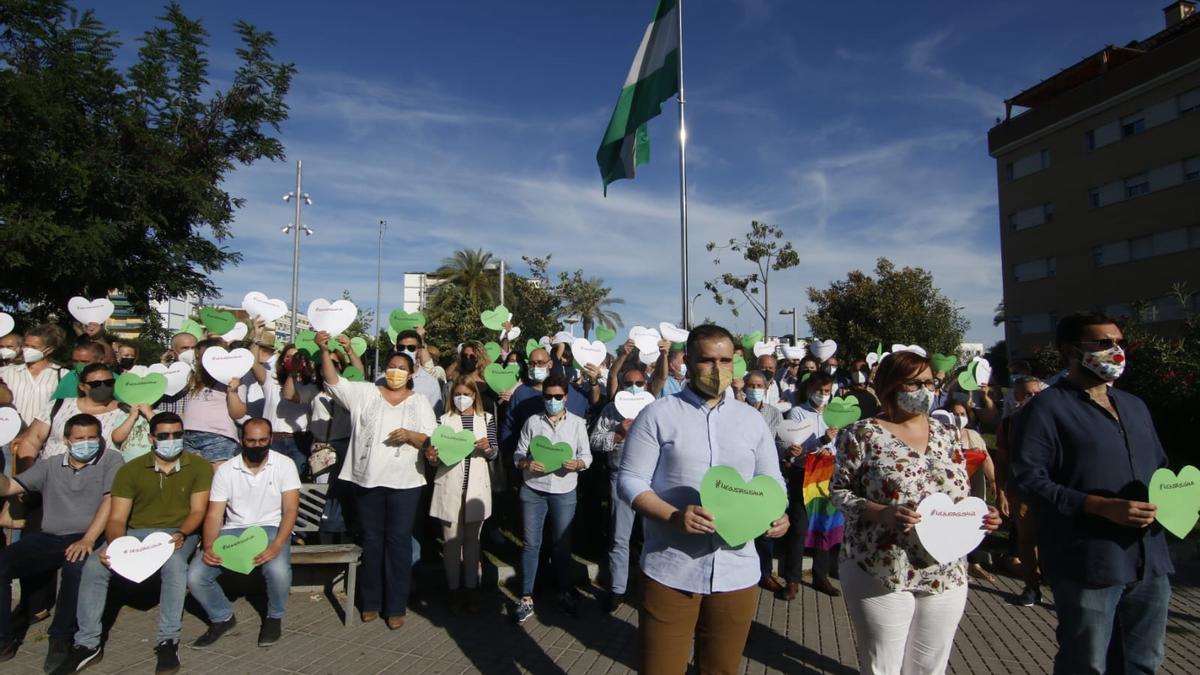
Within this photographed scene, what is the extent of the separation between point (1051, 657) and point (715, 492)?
3731 millimetres

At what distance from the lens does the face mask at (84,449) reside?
4.98 metres

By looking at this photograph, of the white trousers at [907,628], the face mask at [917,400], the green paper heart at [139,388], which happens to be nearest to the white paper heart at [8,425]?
the green paper heart at [139,388]

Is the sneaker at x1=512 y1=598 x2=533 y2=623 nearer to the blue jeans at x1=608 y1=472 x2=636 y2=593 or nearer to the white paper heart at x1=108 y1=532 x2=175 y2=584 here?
the blue jeans at x1=608 y1=472 x2=636 y2=593

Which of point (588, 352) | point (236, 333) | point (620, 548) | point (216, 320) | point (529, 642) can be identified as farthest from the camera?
point (588, 352)

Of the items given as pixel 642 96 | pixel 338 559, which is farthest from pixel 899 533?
pixel 642 96

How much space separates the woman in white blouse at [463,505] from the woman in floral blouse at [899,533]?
346cm

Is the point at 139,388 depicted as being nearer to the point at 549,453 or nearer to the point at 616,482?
the point at 549,453

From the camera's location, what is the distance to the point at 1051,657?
188 inches

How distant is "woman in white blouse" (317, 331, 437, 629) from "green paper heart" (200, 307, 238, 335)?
2382mm

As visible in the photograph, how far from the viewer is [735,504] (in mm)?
2693

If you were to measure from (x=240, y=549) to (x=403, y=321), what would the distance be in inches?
141

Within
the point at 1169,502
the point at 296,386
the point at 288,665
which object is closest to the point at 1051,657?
the point at 1169,502

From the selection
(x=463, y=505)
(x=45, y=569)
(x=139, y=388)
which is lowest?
(x=45, y=569)

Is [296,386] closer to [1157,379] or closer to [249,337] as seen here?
[249,337]
